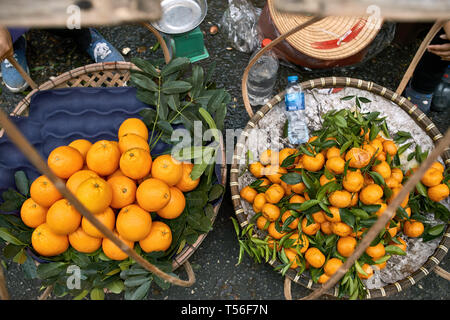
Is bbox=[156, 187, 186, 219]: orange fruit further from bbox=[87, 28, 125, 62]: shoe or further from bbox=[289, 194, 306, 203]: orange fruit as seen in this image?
bbox=[87, 28, 125, 62]: shoe

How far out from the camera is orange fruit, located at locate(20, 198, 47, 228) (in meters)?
1.09

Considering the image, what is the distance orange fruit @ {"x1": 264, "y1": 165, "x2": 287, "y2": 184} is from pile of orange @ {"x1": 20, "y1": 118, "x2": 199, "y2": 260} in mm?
359

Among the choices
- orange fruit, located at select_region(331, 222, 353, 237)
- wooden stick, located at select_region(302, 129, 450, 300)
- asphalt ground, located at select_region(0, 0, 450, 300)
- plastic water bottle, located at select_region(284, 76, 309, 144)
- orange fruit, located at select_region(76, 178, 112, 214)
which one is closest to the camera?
wooden stick, located at select_region(302, 129, 450, 300)

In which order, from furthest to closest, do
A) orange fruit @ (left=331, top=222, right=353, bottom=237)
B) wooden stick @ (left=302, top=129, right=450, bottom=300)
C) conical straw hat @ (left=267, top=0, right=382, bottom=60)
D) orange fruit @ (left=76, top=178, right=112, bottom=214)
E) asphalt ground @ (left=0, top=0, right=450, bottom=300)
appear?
conical straw hat @ (left=267, top=0, right=382, bottom=60) < asphalt ground @ (left=0, top=0, right=450, bottom=300) < orange fruit @ (left=331, top=222, right=353, bottom=237) < orange fruit @ (left=76, top=178, right=112, bottom=214) < wooden stick @ (left=302, top=129, right=450, bottom=300)

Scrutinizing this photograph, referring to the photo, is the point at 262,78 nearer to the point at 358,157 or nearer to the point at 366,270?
the point at 358,157

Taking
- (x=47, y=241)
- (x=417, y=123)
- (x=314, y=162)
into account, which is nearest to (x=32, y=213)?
(x=47, y=241)

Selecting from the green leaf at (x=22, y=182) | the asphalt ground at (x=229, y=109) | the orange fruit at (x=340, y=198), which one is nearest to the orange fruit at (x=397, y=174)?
the orange fruit at (x=340, y=198)

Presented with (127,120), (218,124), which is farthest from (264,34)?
(127,120)

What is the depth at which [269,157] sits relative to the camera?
135 centimetres

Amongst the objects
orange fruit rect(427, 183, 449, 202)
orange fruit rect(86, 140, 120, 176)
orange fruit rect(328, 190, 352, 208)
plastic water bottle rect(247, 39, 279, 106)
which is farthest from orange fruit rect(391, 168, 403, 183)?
orange fruit rect(86, 140, 120, 176)

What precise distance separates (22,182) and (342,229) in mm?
1203

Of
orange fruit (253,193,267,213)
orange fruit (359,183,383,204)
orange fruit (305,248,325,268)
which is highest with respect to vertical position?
orange fruit (359,183,383,204)

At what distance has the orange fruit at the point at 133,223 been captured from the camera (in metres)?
1.00

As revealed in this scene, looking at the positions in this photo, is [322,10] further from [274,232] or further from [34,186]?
[34,186]
